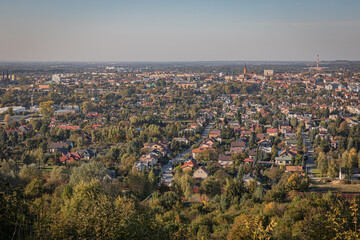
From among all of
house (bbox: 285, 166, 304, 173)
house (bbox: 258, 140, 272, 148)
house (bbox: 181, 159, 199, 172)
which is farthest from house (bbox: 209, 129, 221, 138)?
house (bbox: 285, 166, 304, 173)

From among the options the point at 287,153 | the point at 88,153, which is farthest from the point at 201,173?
the point at 88,153

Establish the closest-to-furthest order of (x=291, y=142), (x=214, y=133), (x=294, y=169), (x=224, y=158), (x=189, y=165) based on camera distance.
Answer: (x=294, y=169), (x=189, y=165), (x=224, y=158), (x=291, y=142), (x=214, y=133)

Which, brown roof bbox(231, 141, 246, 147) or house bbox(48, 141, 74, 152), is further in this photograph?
brown roof bbox(231, 141, 246, 147)

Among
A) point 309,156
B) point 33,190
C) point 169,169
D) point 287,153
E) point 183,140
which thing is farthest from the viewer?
point 183,140

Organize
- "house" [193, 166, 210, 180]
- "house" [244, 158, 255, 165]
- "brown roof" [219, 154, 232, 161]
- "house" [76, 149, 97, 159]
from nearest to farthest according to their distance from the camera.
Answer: "house" [193, 166, 210, 180]
"house" [244, 158, 255, 165]
"brown roof" [219, 154, 232, 161]
"house" [76, 149, 97, 159]

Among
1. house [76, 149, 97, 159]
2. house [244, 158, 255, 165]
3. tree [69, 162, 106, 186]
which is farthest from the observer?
house [76, 149, 97, 159]

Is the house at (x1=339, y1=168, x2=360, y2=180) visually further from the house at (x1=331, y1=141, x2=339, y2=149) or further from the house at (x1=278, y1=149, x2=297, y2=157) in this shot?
the house at (x1=331, y1=141, x2=339, y2=149)

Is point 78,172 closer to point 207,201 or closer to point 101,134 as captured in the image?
point 207,201

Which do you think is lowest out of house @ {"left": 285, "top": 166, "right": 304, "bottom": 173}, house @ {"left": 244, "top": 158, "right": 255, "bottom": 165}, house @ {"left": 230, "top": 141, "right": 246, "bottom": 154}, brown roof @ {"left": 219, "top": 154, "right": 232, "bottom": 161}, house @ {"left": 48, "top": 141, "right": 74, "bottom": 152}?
house @ {"left": 285, "top": 166, "right": 304, "bottom": 173}

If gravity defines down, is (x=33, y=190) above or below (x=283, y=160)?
above

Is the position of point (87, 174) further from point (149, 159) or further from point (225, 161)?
point (225, 161)

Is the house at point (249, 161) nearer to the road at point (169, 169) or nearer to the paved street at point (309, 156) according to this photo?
the paved street at point (309, 156)

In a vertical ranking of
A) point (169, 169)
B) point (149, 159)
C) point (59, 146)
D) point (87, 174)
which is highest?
point (87, 174)

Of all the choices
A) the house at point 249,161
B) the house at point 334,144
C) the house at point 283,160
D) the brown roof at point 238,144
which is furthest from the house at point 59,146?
the house at point 334,144
